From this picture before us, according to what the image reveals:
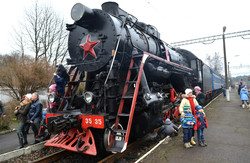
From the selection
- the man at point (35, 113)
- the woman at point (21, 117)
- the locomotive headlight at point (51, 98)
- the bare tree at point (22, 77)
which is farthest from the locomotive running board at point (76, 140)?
the bare tree at point (22, 77)

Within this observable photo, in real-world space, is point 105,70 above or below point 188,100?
above

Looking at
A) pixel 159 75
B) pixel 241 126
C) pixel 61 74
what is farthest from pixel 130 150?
pixel 241 126

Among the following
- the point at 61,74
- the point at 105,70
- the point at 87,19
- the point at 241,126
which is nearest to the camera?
the point at 87,19

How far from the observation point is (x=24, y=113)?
5312 mm

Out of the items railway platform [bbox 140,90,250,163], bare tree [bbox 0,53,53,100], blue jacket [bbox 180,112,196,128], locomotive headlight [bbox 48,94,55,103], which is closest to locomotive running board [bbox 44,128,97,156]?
locomotive headlight [bbox 48,94,55,103]

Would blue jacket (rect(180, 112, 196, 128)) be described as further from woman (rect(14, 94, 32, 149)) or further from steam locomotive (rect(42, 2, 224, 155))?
woman (rect(14, 94, 32, 149))

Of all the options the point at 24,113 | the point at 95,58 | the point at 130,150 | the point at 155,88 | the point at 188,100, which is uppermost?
the point at 95,58

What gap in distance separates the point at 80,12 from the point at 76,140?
3.04 m

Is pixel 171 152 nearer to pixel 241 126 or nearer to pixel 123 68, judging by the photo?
pixel 123 68

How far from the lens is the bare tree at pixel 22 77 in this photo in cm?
1182

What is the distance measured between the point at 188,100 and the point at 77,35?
138 inches

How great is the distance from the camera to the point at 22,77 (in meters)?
11.9

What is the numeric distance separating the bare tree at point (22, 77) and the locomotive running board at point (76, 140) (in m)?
9.38

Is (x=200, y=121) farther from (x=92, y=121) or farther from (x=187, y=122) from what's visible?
(x=92, y=121)
